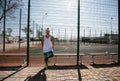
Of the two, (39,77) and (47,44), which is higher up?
(47,44)

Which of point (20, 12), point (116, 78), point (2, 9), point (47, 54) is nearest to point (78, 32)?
point (47, 54)

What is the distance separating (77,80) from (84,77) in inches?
22.6

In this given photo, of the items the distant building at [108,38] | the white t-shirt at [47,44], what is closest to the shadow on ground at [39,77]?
the white t-shirt at [47,44]

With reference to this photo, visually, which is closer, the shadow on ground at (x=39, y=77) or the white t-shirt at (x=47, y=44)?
the shadow on ground at (x=39, y=77)

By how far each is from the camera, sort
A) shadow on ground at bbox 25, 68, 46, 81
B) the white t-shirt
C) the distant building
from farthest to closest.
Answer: the distant building < the white t-shirt < shadow on ground at bbox 25, 68, 46, 81

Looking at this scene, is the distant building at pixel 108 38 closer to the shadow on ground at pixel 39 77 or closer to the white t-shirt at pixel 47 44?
the white t-shirt at pixel 47 44

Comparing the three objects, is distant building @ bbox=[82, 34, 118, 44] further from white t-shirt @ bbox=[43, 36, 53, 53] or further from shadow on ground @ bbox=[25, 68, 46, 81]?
shadow on ground @ bbox=[25, 68, 46, 81]

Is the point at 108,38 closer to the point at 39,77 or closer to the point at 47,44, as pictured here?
the point at 47,44

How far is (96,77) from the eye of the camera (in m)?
8.05

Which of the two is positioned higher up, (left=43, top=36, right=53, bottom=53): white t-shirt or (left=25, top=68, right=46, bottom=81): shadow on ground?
(left=43, top=36, right=53, bottom=53): white t-shirt

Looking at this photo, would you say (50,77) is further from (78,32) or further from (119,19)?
(119,19)

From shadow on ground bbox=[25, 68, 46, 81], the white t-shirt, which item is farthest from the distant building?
shadow on ground bbox=[25, 68, 46, 81]

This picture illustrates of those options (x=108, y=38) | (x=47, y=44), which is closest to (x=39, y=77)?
(x=47, y=44)

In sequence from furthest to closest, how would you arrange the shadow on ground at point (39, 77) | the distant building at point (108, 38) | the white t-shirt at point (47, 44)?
the distant building at point (108, 38), the white t-shirt at point (47, 44), the shadow on ground at point (39, 77)
